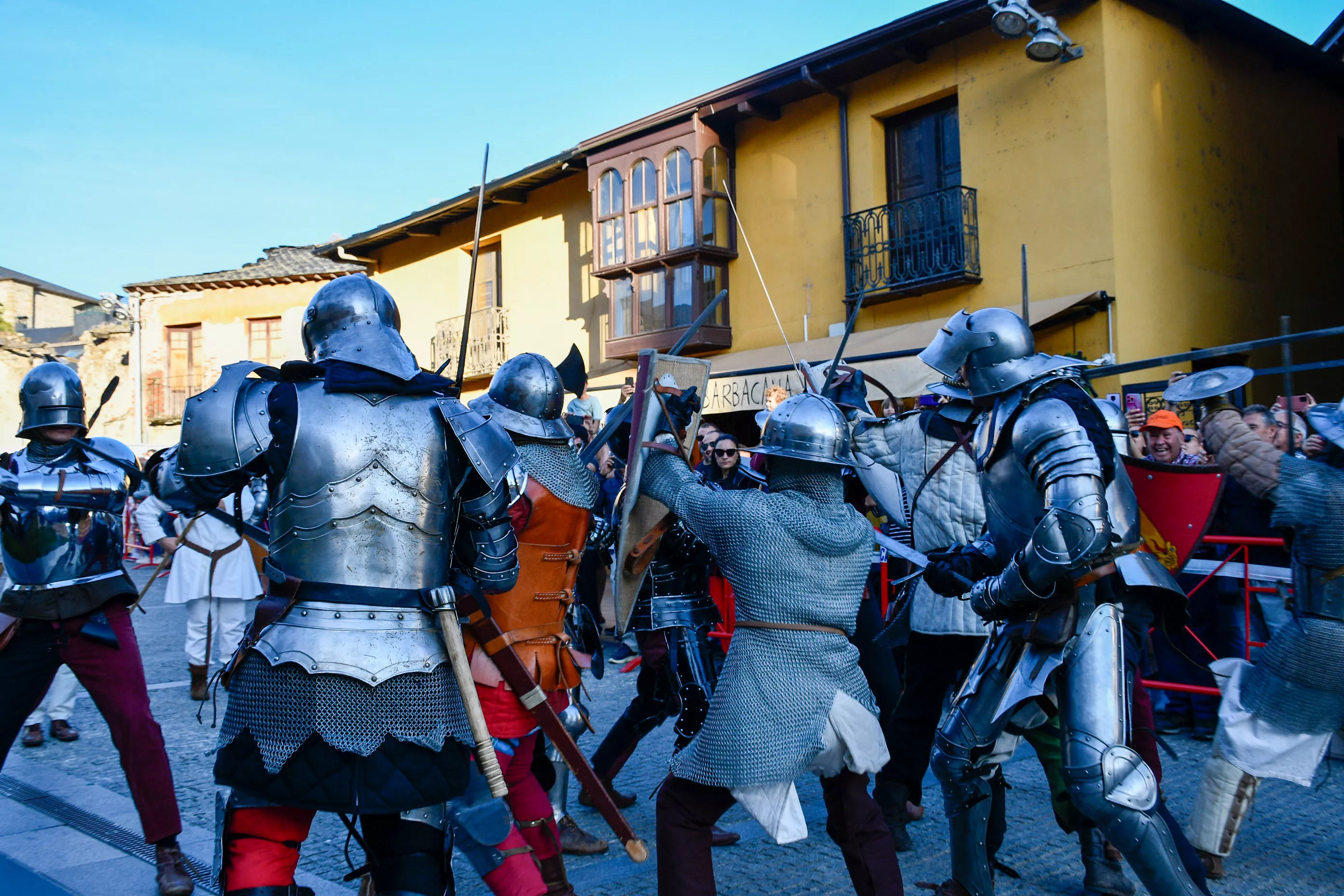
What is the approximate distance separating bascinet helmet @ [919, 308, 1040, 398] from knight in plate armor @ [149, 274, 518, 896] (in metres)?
1.56

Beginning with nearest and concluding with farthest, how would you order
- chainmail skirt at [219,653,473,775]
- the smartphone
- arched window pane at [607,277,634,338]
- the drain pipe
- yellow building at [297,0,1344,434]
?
chainmail skirt at [219,653,473,775], the smartphone, yellow building at [297,0,1344,434], the drain pipe, arched window pane at [607,277,634,338]

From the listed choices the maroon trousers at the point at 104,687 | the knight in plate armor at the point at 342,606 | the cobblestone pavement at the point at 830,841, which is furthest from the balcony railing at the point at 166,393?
the knight in plate armor at the point at 342,606

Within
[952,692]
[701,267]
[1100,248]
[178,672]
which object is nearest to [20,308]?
[701,267]

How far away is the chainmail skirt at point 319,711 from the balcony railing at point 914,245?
9992mm

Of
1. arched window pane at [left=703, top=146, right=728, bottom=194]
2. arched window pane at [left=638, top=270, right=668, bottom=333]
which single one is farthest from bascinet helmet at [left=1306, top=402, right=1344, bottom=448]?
arched window pane at [left=638, top=270, right=668, bottom=333]

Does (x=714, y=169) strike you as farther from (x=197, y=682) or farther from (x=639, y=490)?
(x=639, y=490)

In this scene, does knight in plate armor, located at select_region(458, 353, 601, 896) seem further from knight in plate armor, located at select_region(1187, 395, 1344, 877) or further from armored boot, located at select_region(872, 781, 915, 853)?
knight in plate armor, located at select_region(1187, 395, 1344, 877)

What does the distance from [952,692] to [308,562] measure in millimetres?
2850

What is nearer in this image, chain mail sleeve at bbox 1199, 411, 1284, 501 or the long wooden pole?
the long wooden pole

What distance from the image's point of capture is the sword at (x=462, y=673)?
253cm

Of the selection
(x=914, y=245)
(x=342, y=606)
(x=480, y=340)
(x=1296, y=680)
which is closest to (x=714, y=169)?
(x=914, y=245)

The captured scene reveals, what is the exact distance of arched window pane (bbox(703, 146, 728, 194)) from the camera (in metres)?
14.7

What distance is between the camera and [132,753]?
3.78m

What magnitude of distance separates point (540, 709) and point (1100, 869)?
1978mm
